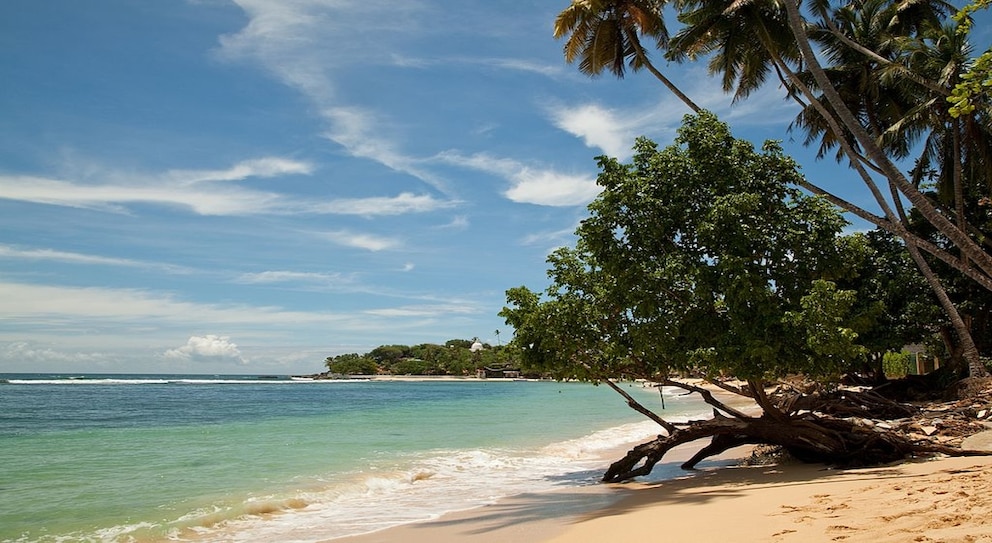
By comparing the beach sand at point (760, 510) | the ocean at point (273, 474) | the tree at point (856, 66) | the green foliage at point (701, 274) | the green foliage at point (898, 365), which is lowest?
the ocean at point (273, 474)

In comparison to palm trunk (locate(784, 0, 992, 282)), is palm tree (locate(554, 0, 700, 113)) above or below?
above

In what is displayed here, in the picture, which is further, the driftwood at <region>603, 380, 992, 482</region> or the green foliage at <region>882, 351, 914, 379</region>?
the green foliage at <region>882, 351, 914, 379</region>

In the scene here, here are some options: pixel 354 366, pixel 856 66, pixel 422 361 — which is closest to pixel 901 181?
pixel 856 66

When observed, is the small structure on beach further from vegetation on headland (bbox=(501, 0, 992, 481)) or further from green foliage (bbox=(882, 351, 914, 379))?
vegetation on headland (bbox=(501, 0, 992, 481))

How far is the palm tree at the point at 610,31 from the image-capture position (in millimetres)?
16219

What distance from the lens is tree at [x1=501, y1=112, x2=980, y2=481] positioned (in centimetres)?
1016

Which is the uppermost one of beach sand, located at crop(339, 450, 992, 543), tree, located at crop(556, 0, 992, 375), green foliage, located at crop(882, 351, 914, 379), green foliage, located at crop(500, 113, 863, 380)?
tree, located at crop(556, 0, 992, 375)

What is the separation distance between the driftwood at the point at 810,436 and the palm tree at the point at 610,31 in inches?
311

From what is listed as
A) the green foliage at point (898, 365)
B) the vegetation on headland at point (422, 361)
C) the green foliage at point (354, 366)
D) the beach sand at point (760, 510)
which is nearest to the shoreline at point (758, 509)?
the beach sand at point (760, 510)

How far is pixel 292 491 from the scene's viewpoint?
12.5 meters

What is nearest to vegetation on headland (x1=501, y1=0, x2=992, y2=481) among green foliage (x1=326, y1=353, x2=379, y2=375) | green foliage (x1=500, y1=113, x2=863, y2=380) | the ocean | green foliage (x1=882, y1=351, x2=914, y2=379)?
green foliage (x1=500, y1=113, x2=863, y2=380)

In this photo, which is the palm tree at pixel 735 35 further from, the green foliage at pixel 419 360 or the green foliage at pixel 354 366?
the green foliage at pixel 354 366

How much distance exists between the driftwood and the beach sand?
41 cm

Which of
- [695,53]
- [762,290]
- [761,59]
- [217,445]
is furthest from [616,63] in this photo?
[217,445]
